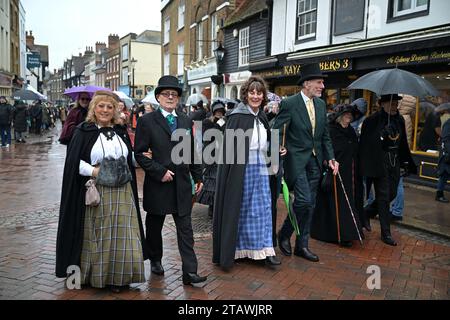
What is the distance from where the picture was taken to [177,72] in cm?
2780

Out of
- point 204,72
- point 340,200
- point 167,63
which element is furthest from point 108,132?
point 167,63

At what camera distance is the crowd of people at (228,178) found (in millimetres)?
3635

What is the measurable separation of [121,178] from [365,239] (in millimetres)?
3427

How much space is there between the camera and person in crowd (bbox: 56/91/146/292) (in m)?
3.60

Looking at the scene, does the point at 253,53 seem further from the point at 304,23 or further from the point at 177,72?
the point at 177,72

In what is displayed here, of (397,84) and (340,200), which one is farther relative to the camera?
(340,200)

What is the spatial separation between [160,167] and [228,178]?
76 cm

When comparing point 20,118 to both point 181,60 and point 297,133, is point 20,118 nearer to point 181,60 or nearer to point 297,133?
point 181,60

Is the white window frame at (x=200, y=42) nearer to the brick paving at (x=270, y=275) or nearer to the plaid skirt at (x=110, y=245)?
the brick paving at (x=270, y=275)

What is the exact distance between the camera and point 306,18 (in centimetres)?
1268

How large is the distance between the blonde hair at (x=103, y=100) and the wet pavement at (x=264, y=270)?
4.86 feet

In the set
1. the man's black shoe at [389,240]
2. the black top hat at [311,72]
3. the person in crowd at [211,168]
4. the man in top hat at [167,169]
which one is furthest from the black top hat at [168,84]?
the man's black shoe at [389,240]

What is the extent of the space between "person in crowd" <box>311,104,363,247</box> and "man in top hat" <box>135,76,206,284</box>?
75.8 inches
